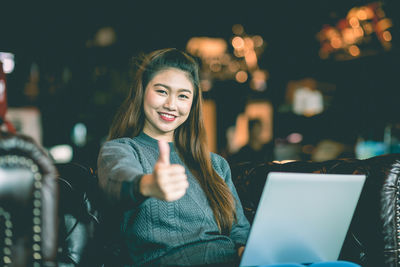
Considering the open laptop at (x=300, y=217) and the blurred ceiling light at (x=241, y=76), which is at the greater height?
the blurred ceiling light at (x=241, y=76)

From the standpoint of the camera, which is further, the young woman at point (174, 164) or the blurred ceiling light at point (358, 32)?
the blurred ceiling light at point (358, 32)

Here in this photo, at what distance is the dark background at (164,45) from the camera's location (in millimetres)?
4871

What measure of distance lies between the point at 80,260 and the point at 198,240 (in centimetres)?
52

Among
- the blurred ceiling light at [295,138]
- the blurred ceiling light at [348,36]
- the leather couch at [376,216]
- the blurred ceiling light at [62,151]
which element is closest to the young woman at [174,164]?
the leather couch at [376,216]

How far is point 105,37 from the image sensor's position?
19.9 ft

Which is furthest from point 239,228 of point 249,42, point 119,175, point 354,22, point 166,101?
point 249,42

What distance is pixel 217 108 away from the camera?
24.1 feet

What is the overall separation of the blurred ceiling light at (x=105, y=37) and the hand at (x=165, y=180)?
5453 millimetres

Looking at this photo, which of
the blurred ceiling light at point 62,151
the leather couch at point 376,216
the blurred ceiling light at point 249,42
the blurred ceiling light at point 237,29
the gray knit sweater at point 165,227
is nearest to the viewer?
the gray knit sweater at point 165,227

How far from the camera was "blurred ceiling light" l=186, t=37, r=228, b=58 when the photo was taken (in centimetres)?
529

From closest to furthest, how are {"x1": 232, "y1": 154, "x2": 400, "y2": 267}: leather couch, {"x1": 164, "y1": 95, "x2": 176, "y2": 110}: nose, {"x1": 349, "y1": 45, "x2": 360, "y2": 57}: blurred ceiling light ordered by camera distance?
{"x1": 164, "y1": 95, "x2": 176, "y2": 110}: nose < {"x1": 232, "y1": 154, "x2": 400, "y2": 267}: leather couch < {"x1": 349, "y1": 45, "x2": 360, "y2": 57}: blurred ceiling light

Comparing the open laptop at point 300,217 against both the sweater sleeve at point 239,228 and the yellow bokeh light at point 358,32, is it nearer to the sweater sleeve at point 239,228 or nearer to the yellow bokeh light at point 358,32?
the sweater sleeve at point 239,228

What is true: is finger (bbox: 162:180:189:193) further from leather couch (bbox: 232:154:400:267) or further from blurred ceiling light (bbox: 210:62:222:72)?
blurred ceiling light (bbox: 210:62:222:72)

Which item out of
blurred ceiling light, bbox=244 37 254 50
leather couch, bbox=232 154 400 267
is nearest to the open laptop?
leather couch, bbox=232 154 400 267
